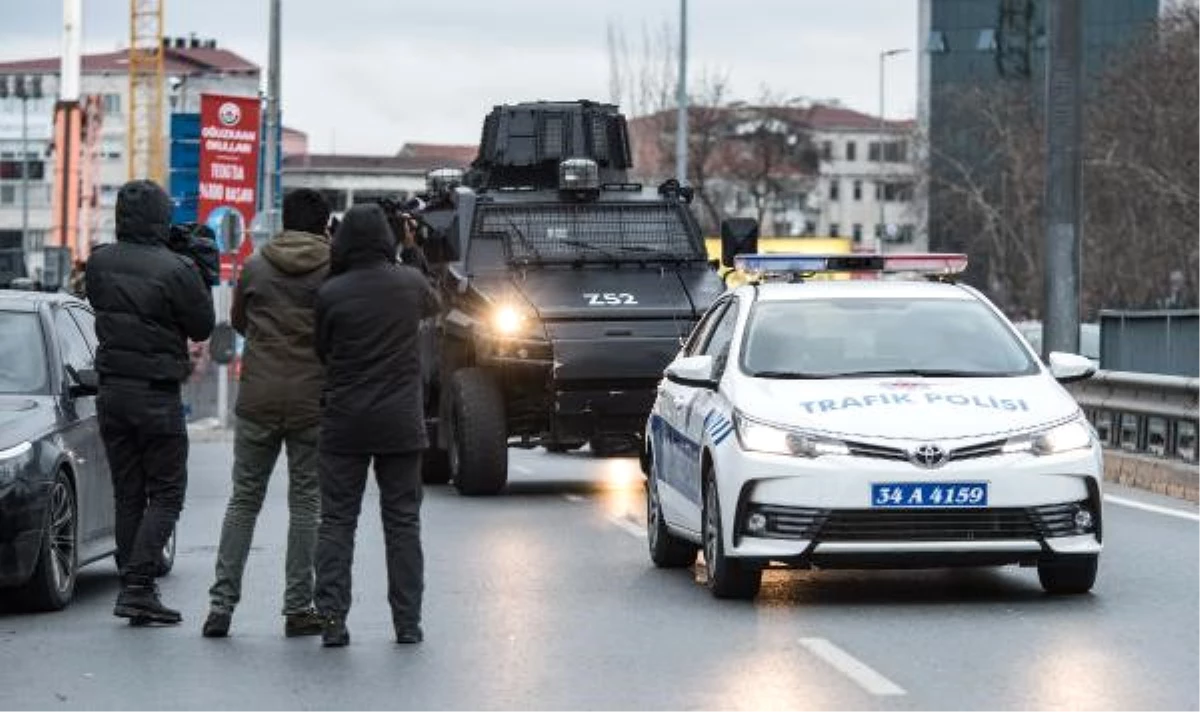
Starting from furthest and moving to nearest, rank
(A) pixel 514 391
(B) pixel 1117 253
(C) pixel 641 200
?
(B) pixel 1117 253 → (C) pixel 641 200 → (A) pixel 514 391

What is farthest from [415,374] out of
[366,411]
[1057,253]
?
[1057,253]

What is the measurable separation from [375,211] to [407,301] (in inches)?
14.5

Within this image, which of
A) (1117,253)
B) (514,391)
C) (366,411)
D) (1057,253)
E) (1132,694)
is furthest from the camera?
(1117,253)

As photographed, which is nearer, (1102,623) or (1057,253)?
(1102,623)

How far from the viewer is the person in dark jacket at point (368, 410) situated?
1184 centimetres

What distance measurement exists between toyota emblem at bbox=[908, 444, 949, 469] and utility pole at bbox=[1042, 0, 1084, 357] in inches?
550

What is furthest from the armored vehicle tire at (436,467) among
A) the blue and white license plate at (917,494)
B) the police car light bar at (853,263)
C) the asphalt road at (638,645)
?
the blue and white license plate at (917,494)

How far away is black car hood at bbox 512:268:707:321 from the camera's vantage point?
22.5m

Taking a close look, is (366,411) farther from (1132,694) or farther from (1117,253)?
(1117,253)

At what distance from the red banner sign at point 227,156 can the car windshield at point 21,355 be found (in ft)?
84.7

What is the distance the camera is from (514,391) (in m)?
22.8

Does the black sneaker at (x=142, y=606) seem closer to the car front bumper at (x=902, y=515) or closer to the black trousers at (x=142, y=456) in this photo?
the black trousers at (x=142, y=456)

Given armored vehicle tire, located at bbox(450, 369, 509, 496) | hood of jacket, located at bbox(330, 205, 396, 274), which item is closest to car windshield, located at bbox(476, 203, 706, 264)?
armored vehicle tire, located at bbox(450, 369, 509, 496)

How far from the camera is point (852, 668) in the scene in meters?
11.0
